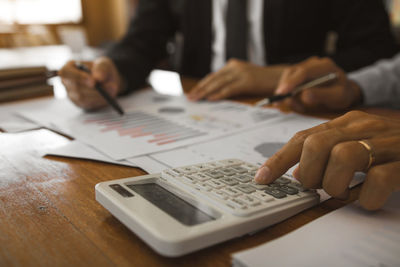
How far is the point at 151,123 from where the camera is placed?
610 mm

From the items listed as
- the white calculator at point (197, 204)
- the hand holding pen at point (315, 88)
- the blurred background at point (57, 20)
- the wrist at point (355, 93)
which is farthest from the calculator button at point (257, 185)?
the blurred background at point (57, 20)

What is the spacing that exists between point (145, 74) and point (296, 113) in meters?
0.51

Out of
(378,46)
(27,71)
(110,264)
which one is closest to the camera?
(110,264)

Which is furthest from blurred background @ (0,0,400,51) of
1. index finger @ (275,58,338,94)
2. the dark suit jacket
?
index finger @ (275,58,338,94)

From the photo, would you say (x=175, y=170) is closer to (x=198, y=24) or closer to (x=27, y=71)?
(x=27, y=71)

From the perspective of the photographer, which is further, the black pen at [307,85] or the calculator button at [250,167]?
the black pen at [307,85]

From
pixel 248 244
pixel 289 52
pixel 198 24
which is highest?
pixel 198 24

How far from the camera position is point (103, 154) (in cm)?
46

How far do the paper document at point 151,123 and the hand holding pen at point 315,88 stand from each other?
0.05 m

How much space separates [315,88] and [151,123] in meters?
0.33

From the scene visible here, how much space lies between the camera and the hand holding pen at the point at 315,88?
67 cm

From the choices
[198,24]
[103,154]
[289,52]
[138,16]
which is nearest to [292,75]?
[103,154]

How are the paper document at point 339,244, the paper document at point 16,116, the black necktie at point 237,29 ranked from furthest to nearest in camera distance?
the black necktie at point 237,29
the paper document at point 16,116
the paper document at point 339,244

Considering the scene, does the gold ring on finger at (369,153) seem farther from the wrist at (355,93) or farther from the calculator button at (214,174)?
the wrist at (355,93)
